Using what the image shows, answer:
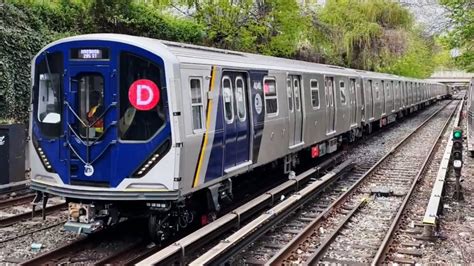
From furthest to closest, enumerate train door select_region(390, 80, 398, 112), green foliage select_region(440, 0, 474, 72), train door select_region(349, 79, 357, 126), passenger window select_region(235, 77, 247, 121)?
train door select_region(390, 80, 398, 112)
train door select_region(349, 79, 357, 126)
green foliage select_region(440, 0, 474, 72)
passenger window select_region(235, 77, 247, 121)

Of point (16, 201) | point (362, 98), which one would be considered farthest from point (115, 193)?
point (362, 98)

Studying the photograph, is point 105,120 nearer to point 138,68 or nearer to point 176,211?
point 138,68

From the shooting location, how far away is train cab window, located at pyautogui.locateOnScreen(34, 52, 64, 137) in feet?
25.6

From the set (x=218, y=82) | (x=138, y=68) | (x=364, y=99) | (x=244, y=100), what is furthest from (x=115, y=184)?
(x=364, y=99)

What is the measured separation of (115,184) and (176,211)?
1034 mm

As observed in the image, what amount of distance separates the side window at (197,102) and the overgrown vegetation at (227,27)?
8.72 m

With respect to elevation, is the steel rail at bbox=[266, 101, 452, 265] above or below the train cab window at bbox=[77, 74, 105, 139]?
below

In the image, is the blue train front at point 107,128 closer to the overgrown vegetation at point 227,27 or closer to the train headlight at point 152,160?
the train headlight at point 152,160

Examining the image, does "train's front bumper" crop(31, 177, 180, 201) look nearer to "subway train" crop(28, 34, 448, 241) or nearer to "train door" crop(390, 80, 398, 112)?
"subway train" crop(28, 34, 448, 241)

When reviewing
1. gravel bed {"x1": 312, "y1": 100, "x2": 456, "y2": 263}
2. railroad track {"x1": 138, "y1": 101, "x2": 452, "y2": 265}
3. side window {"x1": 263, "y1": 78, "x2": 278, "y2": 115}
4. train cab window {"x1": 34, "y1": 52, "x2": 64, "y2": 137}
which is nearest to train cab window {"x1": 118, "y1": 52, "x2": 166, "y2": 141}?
train cab window {"x1": 34, "y1": 52, "x2": 64, "y2": 137}

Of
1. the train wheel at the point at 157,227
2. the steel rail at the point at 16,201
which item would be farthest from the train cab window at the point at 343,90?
the train wheel at the point at 157,227

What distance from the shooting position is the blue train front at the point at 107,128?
729 centimetres

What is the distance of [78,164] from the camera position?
7637 millimetres

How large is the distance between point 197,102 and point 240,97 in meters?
1.74
